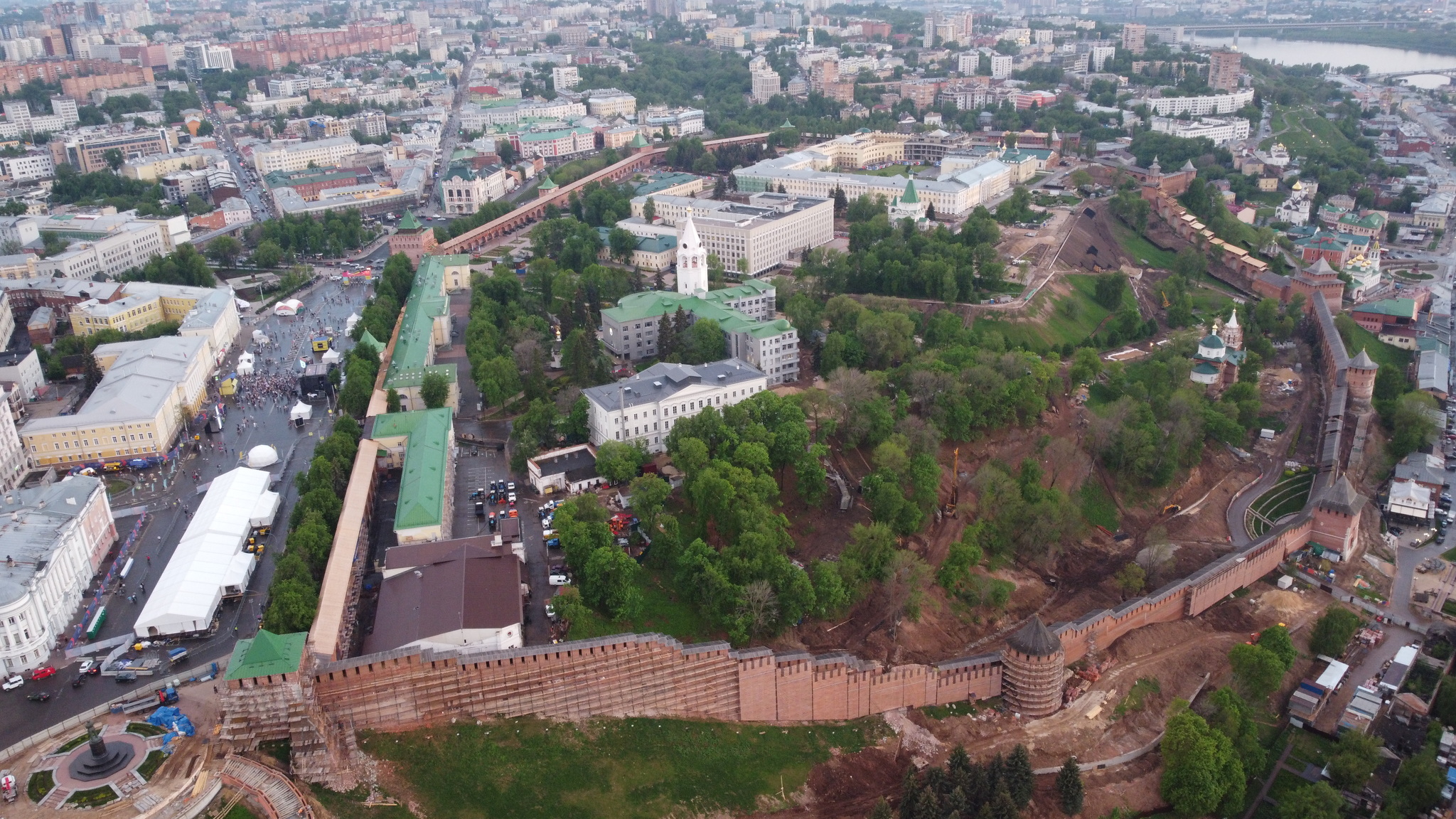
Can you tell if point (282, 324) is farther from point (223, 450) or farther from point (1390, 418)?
point (1390, 418)

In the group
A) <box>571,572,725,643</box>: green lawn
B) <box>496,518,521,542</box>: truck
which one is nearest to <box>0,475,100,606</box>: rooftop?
<box>496,518,521,542</box>: truck

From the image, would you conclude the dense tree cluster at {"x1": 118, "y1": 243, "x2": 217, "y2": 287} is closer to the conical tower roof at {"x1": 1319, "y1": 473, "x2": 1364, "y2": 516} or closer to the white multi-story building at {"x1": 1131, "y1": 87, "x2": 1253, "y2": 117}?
the conical tower roof at {"x1": 1319, "y1": 473, "x2": 1364, "y2": 516}

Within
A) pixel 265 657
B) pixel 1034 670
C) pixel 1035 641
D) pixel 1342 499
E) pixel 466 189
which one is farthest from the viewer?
pixel 466 189

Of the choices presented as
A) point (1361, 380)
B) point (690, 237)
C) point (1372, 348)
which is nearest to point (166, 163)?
point (690, 237)

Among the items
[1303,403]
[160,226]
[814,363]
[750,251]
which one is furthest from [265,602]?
[160,226]

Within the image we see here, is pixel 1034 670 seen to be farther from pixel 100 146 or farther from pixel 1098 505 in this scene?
pixel 100 146

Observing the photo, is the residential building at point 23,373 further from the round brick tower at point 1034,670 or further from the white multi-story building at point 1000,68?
the white multi-story building at point 1000,68
